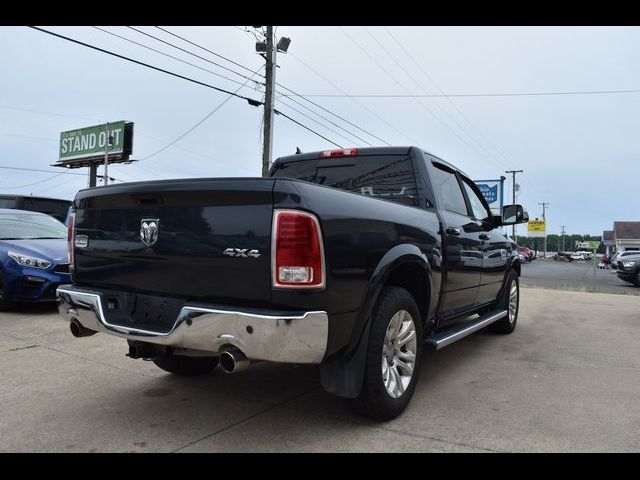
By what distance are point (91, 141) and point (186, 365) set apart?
137ft

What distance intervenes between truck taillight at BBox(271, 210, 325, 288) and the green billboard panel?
3778cm

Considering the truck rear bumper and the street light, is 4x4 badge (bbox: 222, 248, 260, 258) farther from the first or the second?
the street light

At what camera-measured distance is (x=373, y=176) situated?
4.21 meters

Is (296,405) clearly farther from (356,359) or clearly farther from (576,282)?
(576,282)

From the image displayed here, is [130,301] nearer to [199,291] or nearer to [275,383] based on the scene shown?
[199,291]

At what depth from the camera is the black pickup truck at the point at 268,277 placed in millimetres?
2525

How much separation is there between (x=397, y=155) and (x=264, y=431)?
7.86ft

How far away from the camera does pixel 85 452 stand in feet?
8.96

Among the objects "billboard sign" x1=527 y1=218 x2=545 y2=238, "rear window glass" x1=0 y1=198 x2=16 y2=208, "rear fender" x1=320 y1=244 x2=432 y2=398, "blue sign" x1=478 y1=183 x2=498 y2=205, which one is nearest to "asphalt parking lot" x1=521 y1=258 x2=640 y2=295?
"blue sign" x1=478 y1=183 x2=498 y2=205

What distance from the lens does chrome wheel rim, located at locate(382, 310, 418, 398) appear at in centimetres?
317

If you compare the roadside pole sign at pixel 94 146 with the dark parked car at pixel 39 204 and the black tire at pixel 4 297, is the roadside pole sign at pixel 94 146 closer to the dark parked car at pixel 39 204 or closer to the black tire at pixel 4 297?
the dark parked car at pixel 39 204
